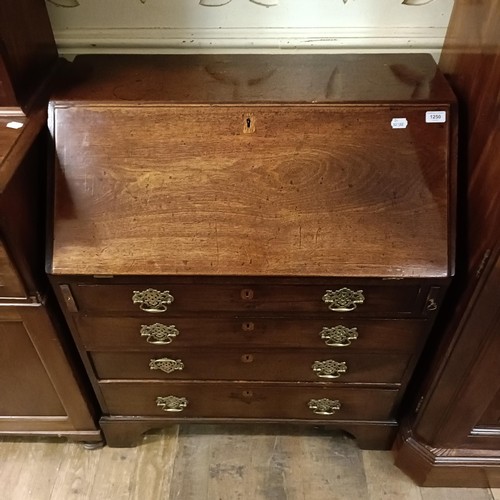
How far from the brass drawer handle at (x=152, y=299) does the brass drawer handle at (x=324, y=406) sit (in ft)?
1.68

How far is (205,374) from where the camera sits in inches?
52.9

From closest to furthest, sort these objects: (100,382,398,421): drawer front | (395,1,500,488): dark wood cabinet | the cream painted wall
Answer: (395,1,500,488): dark wood cabinet
the cream painted wall
(100,382,398,421): drawer front

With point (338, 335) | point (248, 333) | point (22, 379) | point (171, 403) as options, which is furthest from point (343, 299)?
point (22, 379)

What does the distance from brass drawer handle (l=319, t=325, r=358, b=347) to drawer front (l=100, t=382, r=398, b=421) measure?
190 mm

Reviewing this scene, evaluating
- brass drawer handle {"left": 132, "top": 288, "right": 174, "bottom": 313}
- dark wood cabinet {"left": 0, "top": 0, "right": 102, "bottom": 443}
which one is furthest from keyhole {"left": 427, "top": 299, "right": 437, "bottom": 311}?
dark wood cabinet {"left": 0, "top": 0, "right": 102, "bottom": 443}

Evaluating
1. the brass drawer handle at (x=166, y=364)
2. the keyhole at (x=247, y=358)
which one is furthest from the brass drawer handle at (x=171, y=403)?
the keyhole at (x=247, y=358)

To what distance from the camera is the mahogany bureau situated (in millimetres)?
1066

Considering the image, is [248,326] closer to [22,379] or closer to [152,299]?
[152,299]

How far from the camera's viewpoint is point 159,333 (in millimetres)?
1221

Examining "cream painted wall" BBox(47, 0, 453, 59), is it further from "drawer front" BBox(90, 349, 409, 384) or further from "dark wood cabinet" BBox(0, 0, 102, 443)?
"drawer front" BBox(90, 349, 409, 384)

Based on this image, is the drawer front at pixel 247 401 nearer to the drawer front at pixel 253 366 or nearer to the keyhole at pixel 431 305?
the drawer front at pixel 253 366

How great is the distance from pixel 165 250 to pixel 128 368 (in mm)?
400

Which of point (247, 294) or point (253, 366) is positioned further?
point (253, 366)

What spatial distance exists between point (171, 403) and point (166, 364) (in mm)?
171
